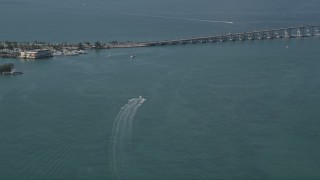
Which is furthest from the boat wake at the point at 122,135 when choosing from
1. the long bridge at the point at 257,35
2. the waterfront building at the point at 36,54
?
the long bridge at the point at 257,35

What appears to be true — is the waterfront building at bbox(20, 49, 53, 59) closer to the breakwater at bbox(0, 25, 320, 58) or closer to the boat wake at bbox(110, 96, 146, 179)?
the breakwater at bbox(0, 25, 320, 58)

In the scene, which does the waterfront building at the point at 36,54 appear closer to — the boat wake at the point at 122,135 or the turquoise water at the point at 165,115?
the turquoise water at the point at 165,115

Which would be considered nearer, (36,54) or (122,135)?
(122,135)

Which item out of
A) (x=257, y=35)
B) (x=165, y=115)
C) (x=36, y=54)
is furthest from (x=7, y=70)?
(x=257, y=35)

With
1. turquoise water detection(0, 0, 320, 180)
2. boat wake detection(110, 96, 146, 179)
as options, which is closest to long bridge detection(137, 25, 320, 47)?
turquoise water detection(0, 0, 320, 180)

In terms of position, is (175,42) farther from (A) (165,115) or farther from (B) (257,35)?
(A) (165,115)

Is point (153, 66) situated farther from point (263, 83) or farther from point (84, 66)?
point (263, 83)
